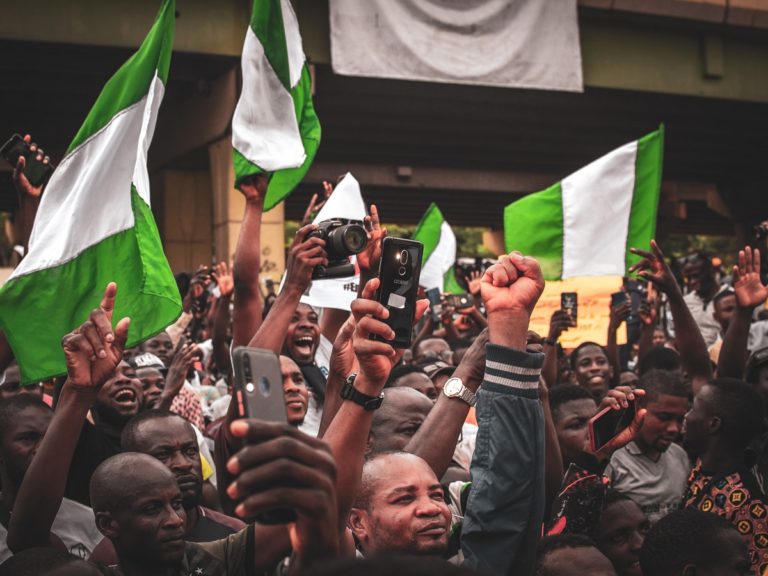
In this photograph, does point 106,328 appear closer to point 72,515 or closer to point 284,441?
point 72,515

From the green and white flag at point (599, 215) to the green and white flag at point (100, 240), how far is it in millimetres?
2969

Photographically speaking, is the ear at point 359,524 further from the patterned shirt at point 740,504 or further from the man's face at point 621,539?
the patterned shirt at point 740,504

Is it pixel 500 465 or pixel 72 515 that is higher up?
pixel 500 465

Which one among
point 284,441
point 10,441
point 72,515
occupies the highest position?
point 284,441

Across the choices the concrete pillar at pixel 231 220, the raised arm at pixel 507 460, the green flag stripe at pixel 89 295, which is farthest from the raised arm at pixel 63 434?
the concrete pillar at pixel 231 220

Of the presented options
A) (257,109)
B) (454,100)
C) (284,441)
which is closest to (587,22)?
(454,100)

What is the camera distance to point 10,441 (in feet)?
11.5

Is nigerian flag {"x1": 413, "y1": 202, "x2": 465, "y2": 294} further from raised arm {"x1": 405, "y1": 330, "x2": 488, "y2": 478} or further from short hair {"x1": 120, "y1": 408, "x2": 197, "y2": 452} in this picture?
raised arm {"x1": 405, "y1": 330, "x2": 488, "y2": 478}

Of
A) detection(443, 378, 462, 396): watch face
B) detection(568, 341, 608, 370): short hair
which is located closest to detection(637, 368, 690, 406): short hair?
detection(568, 341, 608, 370): short hair

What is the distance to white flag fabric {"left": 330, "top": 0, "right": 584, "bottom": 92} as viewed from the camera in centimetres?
1170

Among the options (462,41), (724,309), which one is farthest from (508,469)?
(462,41)

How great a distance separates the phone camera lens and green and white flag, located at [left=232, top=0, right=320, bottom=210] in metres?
3.33

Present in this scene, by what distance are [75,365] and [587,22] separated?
1179cm

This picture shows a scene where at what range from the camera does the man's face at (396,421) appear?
12.6ft
